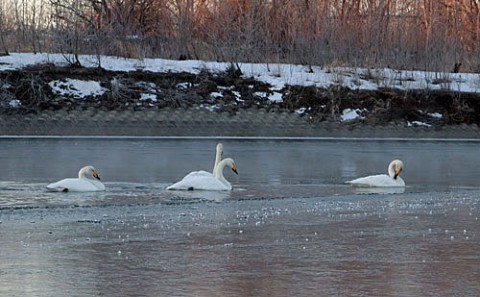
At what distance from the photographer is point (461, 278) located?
7.17 m

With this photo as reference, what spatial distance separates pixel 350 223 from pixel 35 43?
23373 mm

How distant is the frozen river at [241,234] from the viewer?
22.8 ft

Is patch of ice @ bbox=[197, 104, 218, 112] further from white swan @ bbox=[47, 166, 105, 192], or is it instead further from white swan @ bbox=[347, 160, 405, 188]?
white swan @ bbox=[47, 166, 105, 192]

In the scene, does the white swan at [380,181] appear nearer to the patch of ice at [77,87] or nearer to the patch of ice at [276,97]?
the patch of ice at [276,97]

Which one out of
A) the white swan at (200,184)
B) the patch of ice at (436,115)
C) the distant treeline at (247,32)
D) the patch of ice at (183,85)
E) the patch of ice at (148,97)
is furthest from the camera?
the distant treeline at (247,32)

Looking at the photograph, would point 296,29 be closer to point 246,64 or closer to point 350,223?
point 246,64

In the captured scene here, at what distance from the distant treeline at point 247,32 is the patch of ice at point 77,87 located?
65.7 inches

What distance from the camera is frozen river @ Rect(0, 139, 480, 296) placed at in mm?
6941

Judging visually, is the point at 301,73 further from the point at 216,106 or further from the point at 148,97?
the point at 148,97

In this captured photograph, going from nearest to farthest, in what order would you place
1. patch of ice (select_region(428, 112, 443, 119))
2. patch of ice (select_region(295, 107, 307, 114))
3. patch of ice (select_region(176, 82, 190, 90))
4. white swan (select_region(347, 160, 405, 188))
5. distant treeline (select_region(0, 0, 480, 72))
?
1. white swan (select_region(347, 160, 405, 188))
2. patch of ice (select_region(295, 107, 307, 114))
3. patch of ice (select_region(176, 82, 190, 90))
4. patch of ice (select_region(428, 112, 443, 119))
5. distant treeline (select_region(0, 0, 480, 72))

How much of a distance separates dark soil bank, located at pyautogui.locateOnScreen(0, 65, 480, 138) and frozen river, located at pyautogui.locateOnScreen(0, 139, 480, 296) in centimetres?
877

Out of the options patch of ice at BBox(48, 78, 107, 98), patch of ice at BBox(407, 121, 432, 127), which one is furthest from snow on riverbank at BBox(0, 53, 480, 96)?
patch of ice at BBox(407, 121, 432, 127)

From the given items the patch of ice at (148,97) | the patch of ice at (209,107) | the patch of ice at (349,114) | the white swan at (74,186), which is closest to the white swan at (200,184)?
the white swan at (74,186)

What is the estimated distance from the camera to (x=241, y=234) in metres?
9.31
